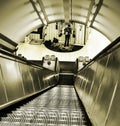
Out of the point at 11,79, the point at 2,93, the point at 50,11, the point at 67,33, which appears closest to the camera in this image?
the point at 2,93

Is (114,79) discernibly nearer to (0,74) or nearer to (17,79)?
(0,74)

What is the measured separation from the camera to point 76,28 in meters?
19.6

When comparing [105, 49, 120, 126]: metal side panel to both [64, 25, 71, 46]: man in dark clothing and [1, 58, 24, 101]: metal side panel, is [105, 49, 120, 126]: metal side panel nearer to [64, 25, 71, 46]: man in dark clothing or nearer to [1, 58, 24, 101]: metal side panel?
[1, 58, 24, 101]: metal side panel

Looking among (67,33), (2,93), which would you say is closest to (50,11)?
(67,33)

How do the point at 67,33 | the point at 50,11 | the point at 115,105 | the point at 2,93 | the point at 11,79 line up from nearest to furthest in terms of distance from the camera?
the point at 115,105, the point at 2,93, the point at 11,79, the point at 50,11, the point at 67,33

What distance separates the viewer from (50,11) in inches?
438

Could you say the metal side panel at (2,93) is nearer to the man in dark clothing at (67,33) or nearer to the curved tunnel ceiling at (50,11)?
the curved tunnel ceiling at (50,11)

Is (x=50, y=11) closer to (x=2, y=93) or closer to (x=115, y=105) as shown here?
(x=2, y=93)

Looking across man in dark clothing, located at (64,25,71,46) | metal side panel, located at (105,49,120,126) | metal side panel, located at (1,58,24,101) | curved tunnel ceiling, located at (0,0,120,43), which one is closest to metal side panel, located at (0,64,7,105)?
metal side panel, located at (1,58,24,101)

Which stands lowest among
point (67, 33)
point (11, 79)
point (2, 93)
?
point (2, 93)

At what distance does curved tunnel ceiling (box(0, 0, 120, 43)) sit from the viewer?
828cm

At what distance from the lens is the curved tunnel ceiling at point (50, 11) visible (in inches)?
326

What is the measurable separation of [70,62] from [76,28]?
2.72 metres

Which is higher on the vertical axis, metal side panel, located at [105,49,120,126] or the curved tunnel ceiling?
the curved tunnel ceiling
